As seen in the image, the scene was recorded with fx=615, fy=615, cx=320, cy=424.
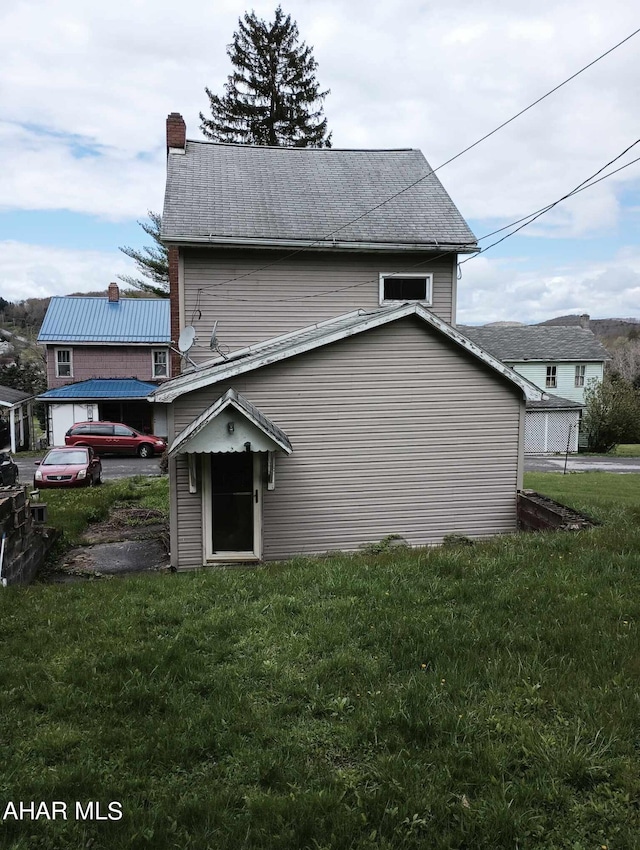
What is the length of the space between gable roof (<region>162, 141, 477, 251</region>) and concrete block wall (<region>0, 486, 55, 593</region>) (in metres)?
5.98

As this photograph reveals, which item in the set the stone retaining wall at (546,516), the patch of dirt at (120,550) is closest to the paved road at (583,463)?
the stone retaining wall at (546,516)

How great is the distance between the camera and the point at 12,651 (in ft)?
17.5

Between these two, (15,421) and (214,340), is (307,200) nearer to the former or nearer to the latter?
(214,340)

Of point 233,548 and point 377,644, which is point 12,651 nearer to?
point 377,644

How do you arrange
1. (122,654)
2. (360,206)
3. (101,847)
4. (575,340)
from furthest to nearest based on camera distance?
(575,340)
(360,206)
(122,654)
(101,847)

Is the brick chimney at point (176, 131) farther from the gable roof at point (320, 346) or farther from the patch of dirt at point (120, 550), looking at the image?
the patch of dirt at point (120, 550)

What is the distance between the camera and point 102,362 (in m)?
36.0

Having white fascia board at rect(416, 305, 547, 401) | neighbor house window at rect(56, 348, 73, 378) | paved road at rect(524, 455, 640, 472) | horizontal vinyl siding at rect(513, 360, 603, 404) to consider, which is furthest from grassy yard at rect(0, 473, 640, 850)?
horizontal vinyl siding at rect(513, 360, 603, 404)

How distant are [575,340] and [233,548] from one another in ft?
121

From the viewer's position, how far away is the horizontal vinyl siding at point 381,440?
1107 centimetres

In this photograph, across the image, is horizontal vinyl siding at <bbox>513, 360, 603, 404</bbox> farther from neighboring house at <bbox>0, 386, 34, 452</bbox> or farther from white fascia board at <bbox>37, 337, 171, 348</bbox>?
neighboring house at <bbox>0, 386, 34, 452</bbox>

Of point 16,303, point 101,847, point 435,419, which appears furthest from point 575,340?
point 16,303

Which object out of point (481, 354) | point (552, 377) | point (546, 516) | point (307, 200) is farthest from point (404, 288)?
point (552, 377)

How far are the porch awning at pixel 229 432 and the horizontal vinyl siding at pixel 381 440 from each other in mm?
917
